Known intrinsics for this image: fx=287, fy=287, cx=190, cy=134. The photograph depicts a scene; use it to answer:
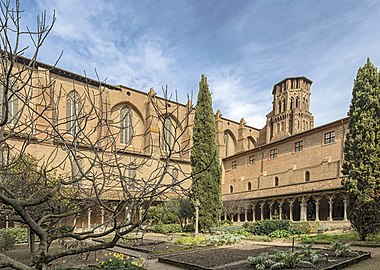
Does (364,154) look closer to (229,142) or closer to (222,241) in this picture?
(222,241)

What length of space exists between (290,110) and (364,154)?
133 ft

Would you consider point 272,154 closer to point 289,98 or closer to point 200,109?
point 200,109

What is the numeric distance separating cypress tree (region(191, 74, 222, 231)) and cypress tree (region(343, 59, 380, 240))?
1034cm

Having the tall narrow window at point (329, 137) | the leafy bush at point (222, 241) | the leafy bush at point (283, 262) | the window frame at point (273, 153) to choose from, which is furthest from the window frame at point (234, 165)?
the leafy bush at point (283, 262)

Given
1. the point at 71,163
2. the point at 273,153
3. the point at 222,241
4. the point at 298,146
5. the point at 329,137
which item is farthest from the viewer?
the point at 273,153

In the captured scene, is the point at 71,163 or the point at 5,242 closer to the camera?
the point at 71,163

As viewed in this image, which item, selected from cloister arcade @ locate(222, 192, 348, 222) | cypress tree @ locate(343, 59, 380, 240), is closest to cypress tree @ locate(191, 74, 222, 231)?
cloister arcade @ locate(222, 192, 348, 222)

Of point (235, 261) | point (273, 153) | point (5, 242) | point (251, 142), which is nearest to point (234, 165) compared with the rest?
point (273, 153)

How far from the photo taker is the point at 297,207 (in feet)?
99.1

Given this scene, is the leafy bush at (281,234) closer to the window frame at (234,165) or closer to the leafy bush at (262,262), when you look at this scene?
the leafy bush at (262,262)

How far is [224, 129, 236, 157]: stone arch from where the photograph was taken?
172ft

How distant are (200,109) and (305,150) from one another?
1346 cm

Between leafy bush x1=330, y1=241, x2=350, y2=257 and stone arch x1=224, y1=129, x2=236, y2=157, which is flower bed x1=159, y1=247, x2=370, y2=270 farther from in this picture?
stone arch x1=224, y1=129, x2=236, y2=157

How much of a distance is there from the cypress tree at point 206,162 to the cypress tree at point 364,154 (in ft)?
33.9
